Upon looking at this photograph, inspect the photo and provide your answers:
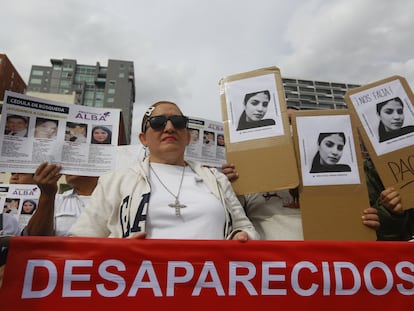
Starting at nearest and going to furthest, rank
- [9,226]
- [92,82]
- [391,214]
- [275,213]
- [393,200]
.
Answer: [9,226]
[393,200]
[391,214]
[275,213]
[92,82]

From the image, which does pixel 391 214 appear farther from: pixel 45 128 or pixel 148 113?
pixel 45 128

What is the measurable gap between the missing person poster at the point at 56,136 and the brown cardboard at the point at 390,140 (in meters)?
1.60

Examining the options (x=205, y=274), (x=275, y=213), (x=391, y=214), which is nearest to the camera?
(x=205, y=274)

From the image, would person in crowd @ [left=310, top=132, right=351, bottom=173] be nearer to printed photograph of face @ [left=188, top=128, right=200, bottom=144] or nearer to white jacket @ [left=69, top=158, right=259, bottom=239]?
white jacket @ [left=69, top=158, right=259, bottom=239]

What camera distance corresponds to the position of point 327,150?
1882 millimetres

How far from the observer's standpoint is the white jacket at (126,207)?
5.01ft

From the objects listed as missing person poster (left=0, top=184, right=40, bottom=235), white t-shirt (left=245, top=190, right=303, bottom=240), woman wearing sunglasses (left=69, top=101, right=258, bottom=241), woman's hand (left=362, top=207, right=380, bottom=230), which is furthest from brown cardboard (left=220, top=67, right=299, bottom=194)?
missing person poster (left=0, top=184, right=40, bottom=235)

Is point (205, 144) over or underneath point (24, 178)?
over

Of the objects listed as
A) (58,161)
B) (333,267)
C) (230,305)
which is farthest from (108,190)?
(333,267)

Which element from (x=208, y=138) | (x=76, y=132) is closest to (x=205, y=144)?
(x=208, y=138)

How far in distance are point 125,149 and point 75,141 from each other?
2.55 ft

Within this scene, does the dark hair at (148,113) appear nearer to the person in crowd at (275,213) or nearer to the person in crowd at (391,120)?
the person in crowd at (275,213)

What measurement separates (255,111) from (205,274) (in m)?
1.07

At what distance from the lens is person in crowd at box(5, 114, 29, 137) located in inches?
73.8
